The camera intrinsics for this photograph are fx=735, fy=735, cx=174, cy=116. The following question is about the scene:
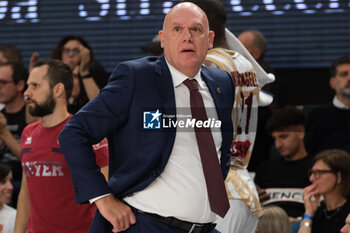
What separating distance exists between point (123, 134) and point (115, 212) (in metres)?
0.29

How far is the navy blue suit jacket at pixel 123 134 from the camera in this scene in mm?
2646

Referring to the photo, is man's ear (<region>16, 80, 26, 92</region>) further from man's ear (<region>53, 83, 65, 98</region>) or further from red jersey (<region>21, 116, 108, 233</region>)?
red jersey (<region>21, 116, 108, 233</region>)

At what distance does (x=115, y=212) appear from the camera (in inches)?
104

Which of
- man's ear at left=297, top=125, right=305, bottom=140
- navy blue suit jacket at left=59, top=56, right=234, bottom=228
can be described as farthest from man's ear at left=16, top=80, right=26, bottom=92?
navy blue suit jacket at left=59, top=56, right=234, bottom=228

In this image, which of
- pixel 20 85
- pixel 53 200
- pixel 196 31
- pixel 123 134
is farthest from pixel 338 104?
pixel 123 134

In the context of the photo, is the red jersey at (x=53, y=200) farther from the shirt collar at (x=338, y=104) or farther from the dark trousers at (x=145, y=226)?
the shirt collar at (x=338, y=104)

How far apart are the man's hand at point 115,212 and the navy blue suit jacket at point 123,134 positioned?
37 millimetres

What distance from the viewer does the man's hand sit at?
2.63 m

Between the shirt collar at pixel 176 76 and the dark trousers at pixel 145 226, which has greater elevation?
the shirt collar at pixel 176 76

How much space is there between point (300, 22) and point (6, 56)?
2.62 meters

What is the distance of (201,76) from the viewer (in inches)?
116

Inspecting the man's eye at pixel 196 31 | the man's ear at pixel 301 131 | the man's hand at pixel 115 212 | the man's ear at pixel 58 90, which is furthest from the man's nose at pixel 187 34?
the man's ear at pixel 301 131

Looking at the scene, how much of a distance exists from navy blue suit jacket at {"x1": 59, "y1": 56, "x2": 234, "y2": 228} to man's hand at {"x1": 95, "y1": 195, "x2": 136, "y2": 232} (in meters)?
0.04

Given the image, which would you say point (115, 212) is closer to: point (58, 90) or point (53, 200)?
point (53, 200)
